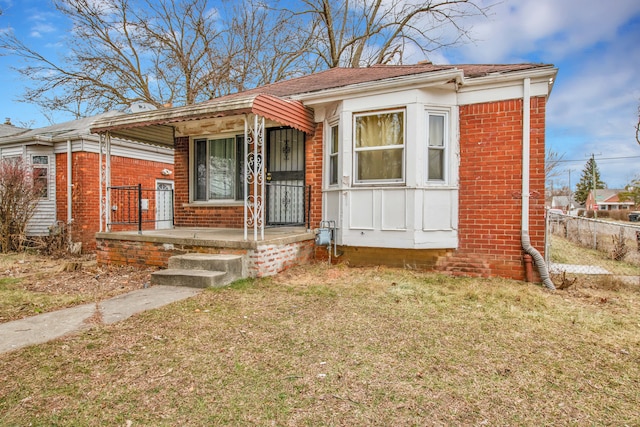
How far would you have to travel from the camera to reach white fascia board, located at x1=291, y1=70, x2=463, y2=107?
18.3 feet

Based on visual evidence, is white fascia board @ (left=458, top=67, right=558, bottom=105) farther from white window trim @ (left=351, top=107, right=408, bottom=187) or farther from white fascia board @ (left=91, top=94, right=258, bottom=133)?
white fascia board @ (left=91, top=94, right=258, bottom=133)

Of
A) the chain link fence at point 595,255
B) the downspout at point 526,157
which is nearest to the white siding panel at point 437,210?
the downspout at point 526,157

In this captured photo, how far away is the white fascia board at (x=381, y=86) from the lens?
5586 millimetres

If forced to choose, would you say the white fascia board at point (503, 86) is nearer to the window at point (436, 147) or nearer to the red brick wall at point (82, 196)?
the window at point (436, 147)

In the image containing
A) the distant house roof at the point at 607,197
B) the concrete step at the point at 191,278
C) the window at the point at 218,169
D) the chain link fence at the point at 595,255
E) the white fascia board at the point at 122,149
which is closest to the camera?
the concrete step at the point at 191,278

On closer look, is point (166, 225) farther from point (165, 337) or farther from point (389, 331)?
point (389, 331)

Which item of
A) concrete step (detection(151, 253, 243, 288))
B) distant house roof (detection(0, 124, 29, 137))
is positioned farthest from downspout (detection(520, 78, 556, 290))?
distant house roof (detection(0, 124, 29, 137))

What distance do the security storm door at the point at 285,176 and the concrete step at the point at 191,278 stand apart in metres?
2.74

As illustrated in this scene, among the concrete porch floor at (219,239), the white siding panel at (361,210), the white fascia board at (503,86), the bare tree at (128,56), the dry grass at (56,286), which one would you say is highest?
the bare tree at (128,56)

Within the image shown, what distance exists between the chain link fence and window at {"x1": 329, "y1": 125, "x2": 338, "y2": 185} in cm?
359

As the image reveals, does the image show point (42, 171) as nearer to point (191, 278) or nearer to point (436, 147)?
point (191, 278)

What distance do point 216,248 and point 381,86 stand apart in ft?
12.4

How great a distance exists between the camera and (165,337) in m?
3.26

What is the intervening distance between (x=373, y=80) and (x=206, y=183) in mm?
4671
